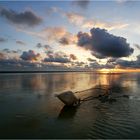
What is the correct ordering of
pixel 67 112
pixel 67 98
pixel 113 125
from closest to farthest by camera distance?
pixel 113 125
pixel 67 112
pixel 67 98

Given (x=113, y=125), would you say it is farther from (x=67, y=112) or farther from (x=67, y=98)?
(x=67, y=98)

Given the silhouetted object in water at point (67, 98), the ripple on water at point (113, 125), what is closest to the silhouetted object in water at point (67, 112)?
the silhouetted object in water at point (67, 98)

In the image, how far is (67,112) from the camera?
2127 centimetres

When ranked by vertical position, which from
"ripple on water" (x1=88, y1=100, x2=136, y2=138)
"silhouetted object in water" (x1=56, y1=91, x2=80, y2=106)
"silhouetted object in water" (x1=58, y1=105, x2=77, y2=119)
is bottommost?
"silhouetted object in water" (x1=58, y1=105, x2=77, y2=119)

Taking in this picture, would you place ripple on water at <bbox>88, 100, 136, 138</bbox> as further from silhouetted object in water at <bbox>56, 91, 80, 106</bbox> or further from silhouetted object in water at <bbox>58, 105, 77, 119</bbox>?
silhouetted object in water at <bbox>56, 91, 80, 106</bbox>

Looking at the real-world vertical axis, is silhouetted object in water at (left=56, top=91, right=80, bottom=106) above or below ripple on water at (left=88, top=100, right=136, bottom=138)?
above

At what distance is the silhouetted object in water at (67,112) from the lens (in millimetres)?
19594

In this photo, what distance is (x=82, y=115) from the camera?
65.0 feet

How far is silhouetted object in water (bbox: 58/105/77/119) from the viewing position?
19.6 metres

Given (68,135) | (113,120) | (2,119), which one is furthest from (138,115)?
(2,119)

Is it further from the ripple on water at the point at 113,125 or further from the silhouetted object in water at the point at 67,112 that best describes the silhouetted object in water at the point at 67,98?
the ripple on water at the point at 113,125

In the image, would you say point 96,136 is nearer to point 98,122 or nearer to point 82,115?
point 98,122

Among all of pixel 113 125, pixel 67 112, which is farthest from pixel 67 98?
pixel 113 125

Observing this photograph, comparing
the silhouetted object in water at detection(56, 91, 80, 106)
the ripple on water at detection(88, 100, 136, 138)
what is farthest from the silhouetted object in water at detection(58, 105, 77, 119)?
the ripple on water at detection(88, 100, 136, 138)
